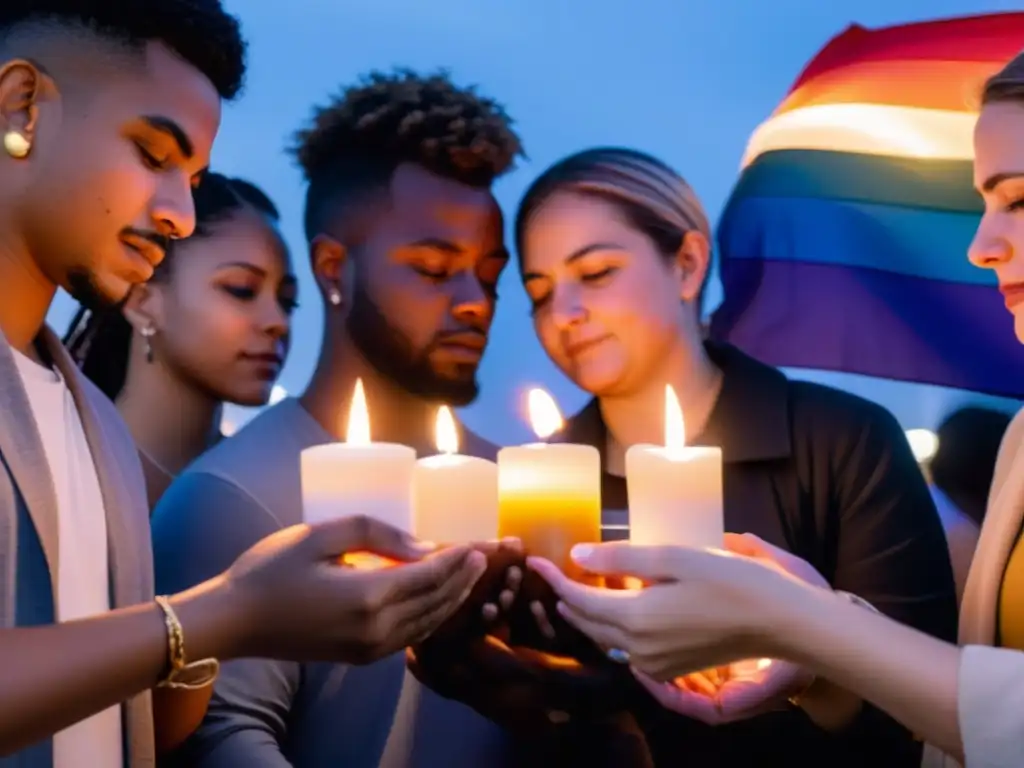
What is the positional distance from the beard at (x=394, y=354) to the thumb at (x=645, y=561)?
502 mm

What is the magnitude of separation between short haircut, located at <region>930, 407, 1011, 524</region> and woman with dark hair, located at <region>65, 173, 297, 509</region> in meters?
0.74

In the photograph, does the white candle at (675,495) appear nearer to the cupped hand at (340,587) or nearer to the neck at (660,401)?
the cupped hand at (340,587)

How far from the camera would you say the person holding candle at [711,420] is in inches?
43.5

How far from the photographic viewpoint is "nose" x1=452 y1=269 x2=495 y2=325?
123 cm

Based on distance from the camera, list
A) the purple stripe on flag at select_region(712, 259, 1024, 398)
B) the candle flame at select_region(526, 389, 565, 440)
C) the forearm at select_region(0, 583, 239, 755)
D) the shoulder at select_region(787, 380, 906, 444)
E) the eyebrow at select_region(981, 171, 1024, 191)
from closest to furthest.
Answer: the forearm at select_region(0, 583, 239, 755)
the candle flame at select_region(526, 389, 565, 440)
the eyebrow at select_region(981, 171, 1024, 191)
the shoulder at select_region(787, 380, 906, 444)
the purple stripe on flag at select_region(712, 259, 1024, 398)

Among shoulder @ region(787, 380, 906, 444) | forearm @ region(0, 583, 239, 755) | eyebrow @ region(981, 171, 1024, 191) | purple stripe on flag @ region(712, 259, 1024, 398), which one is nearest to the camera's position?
forearm @ region(0, 583, 239, 755)

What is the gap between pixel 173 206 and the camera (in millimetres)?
992

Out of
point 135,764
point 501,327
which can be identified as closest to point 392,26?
point 501,327

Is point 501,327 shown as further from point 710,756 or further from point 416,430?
point 710,756

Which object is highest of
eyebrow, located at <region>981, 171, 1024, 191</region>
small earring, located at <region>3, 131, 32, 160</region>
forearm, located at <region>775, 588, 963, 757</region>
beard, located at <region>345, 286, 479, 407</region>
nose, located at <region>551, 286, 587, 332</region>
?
small earring, located at <region>3, 131, 32, 160</region>

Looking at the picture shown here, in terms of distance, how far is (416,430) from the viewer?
123 cm

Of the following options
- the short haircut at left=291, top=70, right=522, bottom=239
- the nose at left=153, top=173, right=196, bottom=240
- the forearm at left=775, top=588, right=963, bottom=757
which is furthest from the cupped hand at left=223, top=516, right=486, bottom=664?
the short haircut at left=291, top=70, right=522, bottom=239

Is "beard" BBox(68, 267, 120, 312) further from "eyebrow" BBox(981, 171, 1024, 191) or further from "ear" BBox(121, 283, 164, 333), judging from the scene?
"eyebrow" BBox(981, 171, 1024, 191)

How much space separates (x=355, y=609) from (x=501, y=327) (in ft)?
1.75
